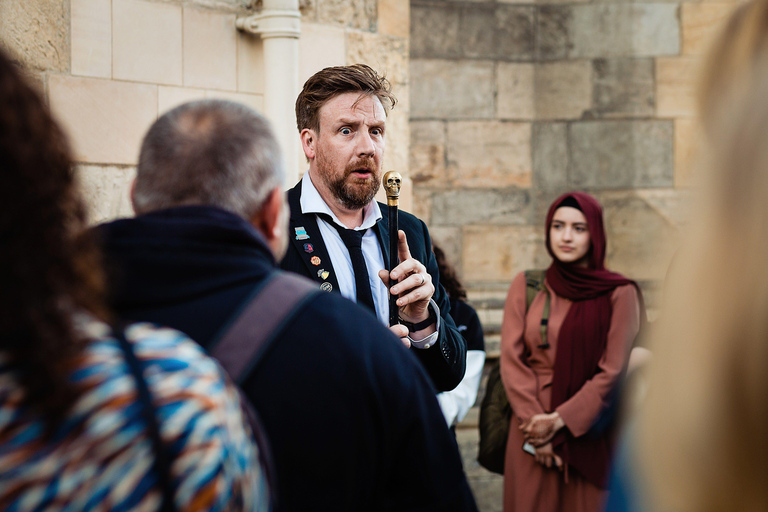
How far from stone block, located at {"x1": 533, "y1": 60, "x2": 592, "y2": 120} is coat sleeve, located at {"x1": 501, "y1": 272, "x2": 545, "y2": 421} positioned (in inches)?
117

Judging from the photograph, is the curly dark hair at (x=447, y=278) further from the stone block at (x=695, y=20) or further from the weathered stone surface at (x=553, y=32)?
the stone block at (x=695, y=20)

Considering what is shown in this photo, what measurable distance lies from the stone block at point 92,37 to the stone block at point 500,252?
3799mm

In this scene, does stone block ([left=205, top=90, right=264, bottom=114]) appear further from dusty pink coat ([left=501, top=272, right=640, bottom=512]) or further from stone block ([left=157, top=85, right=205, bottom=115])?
dusty pink coat ([left=501, top=272, right=640, bottom=512])

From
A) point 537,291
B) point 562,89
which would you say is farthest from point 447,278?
point 562,89

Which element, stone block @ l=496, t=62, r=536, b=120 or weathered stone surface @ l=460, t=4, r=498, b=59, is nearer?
weathered stone surface @ l=460, t=4, r=498, b=59

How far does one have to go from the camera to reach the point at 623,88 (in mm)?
6633

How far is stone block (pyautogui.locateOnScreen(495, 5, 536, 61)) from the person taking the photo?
6.83 m

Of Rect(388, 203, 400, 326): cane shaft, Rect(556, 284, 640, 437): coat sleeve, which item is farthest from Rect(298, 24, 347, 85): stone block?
Rect(388, 203, 400, 326): cane shaft

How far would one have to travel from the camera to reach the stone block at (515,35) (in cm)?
683

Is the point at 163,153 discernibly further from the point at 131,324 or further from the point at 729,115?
the point at 729,115

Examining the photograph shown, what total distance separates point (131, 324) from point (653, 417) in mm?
648

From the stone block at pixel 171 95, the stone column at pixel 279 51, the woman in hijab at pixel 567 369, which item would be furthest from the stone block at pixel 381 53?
the woman in hijab at pixel 567 369

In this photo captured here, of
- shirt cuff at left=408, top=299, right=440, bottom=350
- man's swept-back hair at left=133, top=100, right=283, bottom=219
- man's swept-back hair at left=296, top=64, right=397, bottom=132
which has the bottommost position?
shirt cuff at left=408, top=299, right=440, bottom=350

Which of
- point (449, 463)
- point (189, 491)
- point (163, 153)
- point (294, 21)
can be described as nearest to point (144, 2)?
point (294, 21)
